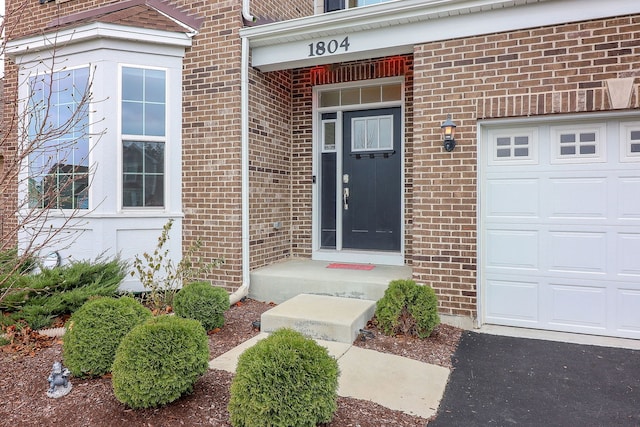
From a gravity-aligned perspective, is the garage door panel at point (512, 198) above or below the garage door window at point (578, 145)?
below

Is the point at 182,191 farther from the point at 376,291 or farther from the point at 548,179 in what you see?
the point at 548,179

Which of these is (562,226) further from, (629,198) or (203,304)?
(203,304)

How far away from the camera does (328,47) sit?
206 inches

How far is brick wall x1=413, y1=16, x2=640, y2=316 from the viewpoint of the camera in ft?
13.5

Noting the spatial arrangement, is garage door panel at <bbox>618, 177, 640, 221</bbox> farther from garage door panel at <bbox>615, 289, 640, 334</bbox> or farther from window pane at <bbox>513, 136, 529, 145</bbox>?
window pane at <bbox>513, 136, 529, 145</bbox>

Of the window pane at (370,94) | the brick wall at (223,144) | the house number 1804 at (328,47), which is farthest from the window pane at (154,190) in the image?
the window pane at (370,94)

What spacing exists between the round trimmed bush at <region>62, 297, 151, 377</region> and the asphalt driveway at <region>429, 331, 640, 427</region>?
2.37 meters

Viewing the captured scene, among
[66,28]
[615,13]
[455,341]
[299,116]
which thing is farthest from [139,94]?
[615,13]

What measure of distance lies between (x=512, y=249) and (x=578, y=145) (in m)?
1.25

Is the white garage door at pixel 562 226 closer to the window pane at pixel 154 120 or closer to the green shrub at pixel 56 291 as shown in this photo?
the window pane at pixel 154 120

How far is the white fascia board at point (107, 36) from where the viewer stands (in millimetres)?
5227

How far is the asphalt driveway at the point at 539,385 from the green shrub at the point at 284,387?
864 millimetres

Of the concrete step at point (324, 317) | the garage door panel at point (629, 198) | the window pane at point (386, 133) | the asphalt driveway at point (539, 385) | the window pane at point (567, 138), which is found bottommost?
the asphalt driveway at point (539, 385)

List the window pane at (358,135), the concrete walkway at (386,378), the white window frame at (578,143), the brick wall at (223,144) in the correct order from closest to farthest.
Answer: the concrete walkway at (386,378), the white window frame at (578,143), the brick wall at (223,144), the window pane at (358,135)
